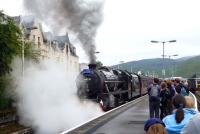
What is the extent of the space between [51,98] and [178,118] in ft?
75.8

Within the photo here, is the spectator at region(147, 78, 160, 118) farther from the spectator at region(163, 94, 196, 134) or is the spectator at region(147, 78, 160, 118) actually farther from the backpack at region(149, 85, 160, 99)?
the spectator at region(163, 94, 196, 134)

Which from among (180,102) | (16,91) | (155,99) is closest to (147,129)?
(180,102)

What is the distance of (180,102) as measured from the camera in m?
6.66

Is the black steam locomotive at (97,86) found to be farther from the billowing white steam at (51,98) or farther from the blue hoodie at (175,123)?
the blue hoodie at (175,123)

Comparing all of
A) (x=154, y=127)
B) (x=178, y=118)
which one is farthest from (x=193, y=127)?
(x=178, y=118)

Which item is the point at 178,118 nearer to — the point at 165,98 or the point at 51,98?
the point at 165,98

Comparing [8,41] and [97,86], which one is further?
[8,41]

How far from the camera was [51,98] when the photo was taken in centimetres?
2919

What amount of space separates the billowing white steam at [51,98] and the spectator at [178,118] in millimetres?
21131

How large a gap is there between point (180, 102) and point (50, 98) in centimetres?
2297

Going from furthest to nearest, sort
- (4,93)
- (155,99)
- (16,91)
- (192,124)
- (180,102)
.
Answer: (4,93), (16,91), (155,99), (180,102), (192,124)

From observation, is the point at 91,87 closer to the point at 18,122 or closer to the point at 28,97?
the point at 28,97

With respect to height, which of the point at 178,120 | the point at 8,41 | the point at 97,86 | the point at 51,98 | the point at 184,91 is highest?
the point at 8,41

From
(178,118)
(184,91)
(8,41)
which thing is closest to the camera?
(178,118)
